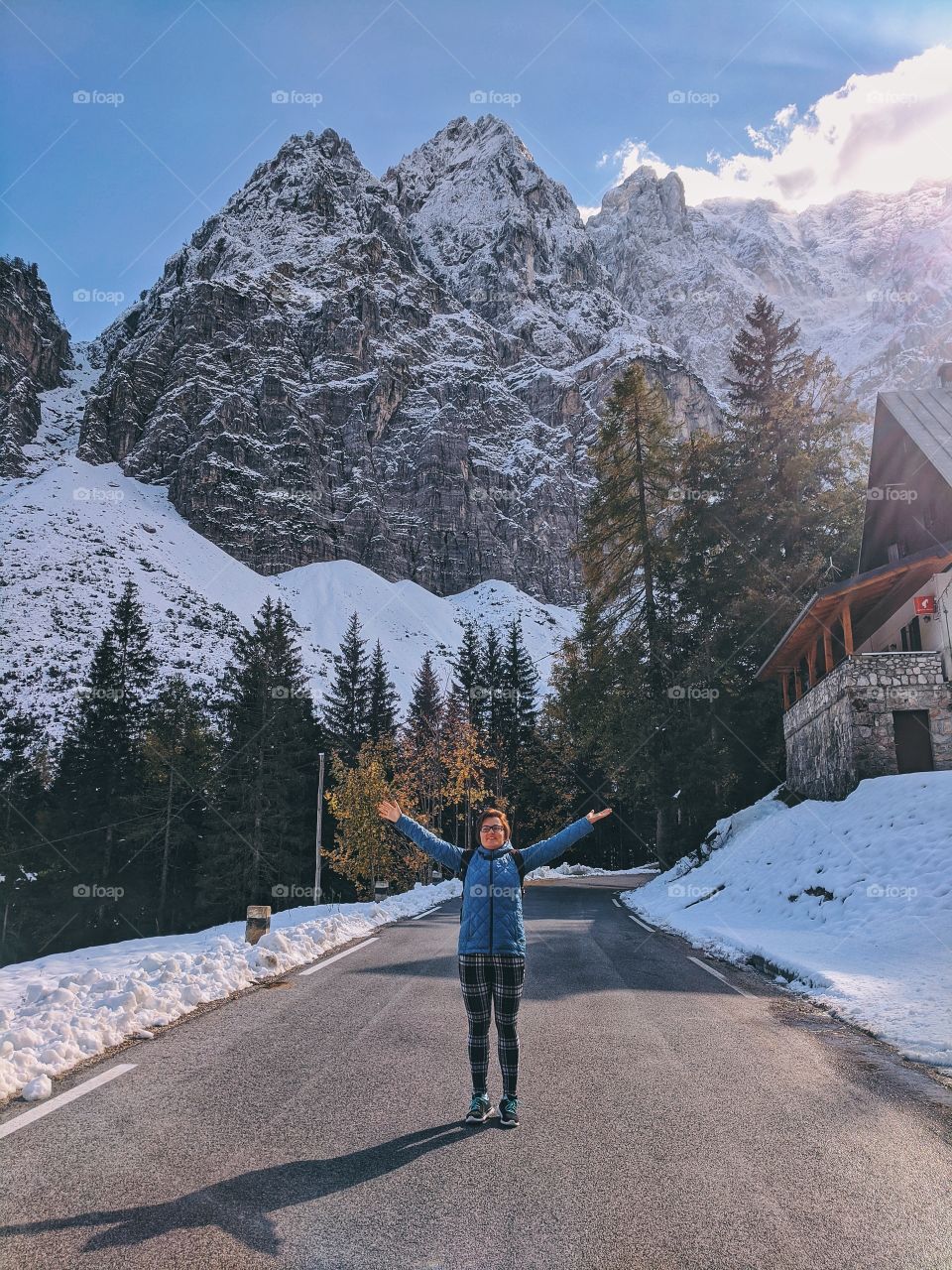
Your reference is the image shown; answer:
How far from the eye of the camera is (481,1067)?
5020 mm

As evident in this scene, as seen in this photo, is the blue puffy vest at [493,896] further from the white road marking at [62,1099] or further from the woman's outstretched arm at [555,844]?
the white road marking at [62,1099]

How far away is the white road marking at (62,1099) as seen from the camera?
4.73 metres

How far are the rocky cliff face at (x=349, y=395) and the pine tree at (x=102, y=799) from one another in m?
85.2

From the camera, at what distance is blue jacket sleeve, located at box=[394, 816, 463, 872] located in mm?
5371

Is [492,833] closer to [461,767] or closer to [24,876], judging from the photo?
[461,767]

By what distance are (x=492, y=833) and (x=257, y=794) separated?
127ft

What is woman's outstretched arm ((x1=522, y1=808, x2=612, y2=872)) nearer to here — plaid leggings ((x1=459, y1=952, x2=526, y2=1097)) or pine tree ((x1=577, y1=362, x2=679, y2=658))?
plaid leggings ((x1=459, y1=952, x2=526, y2=1097))

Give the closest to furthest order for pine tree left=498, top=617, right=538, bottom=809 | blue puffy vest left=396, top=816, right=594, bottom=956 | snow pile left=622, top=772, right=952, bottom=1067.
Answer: blue puffy vest left=396, top=816, right=594, bottom=956 < snow pile left=622, top=772, right=952, bottom=1067 < pine tree left=498, top=617, right=538, bottom=809

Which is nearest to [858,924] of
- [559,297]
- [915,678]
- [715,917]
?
[715,917]

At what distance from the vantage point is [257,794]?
137ft

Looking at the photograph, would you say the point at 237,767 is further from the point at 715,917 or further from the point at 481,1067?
the point at 481,1067

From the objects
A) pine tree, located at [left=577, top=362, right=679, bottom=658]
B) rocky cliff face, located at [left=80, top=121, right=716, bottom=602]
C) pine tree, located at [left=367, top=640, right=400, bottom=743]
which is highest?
rocky cliff face, located at [left=80, top=121, right=716, bottom=602]

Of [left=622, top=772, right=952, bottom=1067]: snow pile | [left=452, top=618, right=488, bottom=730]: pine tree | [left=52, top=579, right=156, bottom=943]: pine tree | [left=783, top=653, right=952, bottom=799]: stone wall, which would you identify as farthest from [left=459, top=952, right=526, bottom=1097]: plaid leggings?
[left=452, top=618, right=488, bottom=730]: pine tree

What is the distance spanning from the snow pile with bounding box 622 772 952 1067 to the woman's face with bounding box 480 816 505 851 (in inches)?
157
